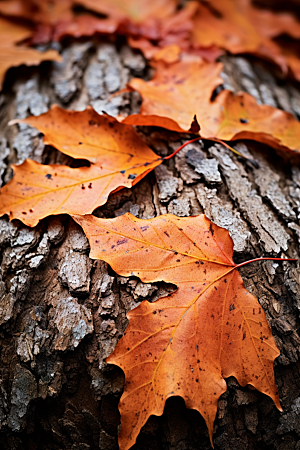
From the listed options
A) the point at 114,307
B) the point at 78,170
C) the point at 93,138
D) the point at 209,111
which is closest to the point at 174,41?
the point at 209,111

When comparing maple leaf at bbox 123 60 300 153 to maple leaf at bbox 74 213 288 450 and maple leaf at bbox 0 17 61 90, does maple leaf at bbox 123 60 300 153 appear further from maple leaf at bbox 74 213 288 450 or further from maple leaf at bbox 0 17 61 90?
maple leaf at bbox 0 17 61 90

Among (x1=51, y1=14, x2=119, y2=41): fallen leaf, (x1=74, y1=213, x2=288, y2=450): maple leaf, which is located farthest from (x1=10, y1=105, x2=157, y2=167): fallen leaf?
(x1=51, y1=14, x2=119, y2=41): fallen leaf

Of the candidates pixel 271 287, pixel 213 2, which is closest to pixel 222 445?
pixel 271 287

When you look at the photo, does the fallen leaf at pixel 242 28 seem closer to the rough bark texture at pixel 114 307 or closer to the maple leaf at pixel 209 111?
the maple leaf at pixel 209 111

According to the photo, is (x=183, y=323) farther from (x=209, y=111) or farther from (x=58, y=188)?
(x=209, y=111)

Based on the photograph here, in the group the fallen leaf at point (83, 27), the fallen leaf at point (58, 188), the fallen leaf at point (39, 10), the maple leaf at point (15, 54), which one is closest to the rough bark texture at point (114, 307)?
the fallen leaf at point (58, 188)

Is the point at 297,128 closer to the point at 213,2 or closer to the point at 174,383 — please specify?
the point at 174,383
